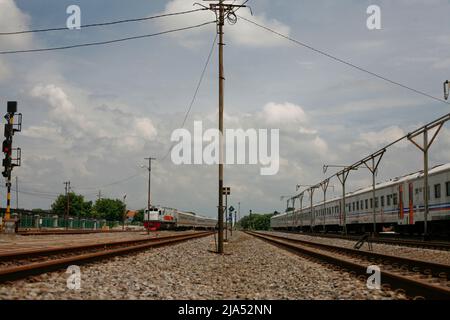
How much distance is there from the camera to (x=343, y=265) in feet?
43.5

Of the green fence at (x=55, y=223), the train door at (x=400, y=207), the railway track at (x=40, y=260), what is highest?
the train door at (x=400, y=207)

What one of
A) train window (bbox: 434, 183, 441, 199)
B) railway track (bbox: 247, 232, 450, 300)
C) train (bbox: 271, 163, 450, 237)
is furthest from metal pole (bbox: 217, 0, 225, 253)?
train window (bbox: 434, 183, 441, 199)

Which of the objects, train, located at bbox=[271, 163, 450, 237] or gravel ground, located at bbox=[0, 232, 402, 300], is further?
train, located at bbox=[271, 163, 450, 237]

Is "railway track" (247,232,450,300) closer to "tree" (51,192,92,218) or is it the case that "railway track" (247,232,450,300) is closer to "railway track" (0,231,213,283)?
"railway track" (0,231,213,283)

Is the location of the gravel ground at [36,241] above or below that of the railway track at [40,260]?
below

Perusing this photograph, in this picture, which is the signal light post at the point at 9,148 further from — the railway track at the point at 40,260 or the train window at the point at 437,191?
the train window at the point at 437,191

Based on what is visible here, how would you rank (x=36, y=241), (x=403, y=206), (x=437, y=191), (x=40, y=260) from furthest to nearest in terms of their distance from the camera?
(x=403, y=206) < (x=437, y=191) < (x=36, y=241) < (x=40, y=260)

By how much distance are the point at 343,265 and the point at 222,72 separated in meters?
11.1

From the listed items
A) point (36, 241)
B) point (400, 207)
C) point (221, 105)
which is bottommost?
point (36, 241)

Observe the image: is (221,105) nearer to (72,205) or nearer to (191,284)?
(191,284)

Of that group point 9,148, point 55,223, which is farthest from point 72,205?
point 9,148

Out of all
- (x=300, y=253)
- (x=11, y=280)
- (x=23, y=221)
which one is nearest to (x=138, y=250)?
(x=300, y=253)

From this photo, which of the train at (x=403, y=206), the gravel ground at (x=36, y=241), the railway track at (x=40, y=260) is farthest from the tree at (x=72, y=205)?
the railway track at (x=40, y=260)
